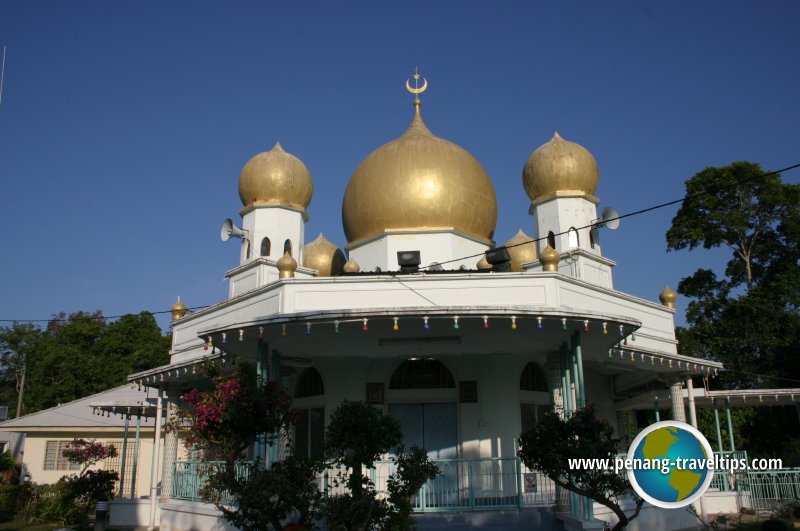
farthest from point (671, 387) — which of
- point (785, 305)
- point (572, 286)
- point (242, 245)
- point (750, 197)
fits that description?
point (750, 197)

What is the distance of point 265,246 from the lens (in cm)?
2217

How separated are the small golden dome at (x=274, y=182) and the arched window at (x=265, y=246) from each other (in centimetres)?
117

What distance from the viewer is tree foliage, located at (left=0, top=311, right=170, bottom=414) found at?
42.4m

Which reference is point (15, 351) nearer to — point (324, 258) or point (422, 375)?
point (324, 258)

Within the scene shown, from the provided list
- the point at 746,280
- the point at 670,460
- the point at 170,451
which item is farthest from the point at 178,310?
the point at 746,280

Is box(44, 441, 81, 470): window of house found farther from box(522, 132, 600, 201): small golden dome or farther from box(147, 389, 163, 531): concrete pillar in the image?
box(522, 132, 600, 201): small golden dome

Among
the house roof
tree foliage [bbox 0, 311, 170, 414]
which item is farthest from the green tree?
the house roof

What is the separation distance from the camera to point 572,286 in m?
14.7

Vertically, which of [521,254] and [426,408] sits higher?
[521,254]

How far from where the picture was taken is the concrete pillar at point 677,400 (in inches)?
708

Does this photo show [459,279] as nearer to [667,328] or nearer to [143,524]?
[667,328]

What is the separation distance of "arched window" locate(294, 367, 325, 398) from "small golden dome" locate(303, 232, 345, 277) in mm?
7245

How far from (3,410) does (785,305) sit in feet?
120

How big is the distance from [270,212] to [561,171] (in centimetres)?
887
